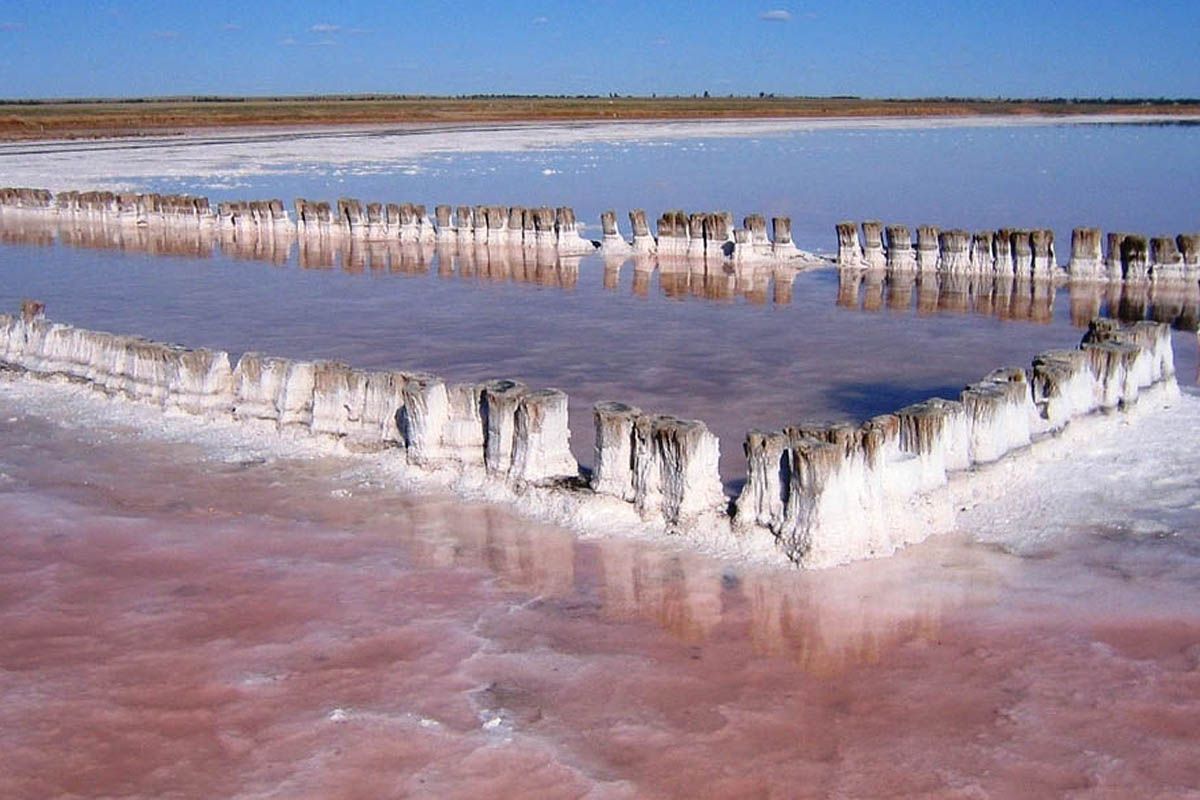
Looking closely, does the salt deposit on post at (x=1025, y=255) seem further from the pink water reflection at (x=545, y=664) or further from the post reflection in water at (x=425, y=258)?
the pink water reflection at (x=545, y=664)

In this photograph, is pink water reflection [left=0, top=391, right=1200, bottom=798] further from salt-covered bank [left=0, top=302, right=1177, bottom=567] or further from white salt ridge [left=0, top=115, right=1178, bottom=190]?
white salt ridge [left=0, top=115, right=1178, bottom=190]

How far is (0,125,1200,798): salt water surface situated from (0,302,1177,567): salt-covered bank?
18 cm

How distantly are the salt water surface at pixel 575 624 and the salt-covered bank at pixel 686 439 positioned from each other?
179 mm

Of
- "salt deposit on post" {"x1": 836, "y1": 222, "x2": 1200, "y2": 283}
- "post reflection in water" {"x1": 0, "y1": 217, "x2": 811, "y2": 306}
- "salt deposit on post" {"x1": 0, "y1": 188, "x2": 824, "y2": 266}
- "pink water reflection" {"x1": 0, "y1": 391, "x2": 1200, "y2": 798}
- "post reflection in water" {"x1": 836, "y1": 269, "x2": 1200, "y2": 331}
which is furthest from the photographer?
"salt deposit on post" {"x1": 0, "y1": 188, "x2": 824, "y2": 266}

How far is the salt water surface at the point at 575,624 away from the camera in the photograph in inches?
146

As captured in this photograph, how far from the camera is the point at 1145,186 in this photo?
25328 mm

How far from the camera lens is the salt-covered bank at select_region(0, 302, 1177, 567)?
207 inches

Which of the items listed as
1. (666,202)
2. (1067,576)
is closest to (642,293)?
(1067,576)

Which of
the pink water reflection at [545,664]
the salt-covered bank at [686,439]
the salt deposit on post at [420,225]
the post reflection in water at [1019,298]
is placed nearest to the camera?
the pink water reflection at [545,664]

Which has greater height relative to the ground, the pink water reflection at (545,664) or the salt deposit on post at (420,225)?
the salt deposit on post at (420,225)

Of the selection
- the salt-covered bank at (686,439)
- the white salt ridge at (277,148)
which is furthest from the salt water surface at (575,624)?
the white salt ridge at (277,148)

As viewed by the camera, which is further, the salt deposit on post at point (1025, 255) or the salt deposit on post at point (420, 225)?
the salt deposit on post at point (420, 225)

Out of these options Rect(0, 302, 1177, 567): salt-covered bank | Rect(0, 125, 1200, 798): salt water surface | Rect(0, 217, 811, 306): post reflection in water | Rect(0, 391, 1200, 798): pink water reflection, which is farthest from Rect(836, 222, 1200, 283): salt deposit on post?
Rect(0, 391, 1200, 798): pink water reflection

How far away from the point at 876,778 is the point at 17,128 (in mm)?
65560
